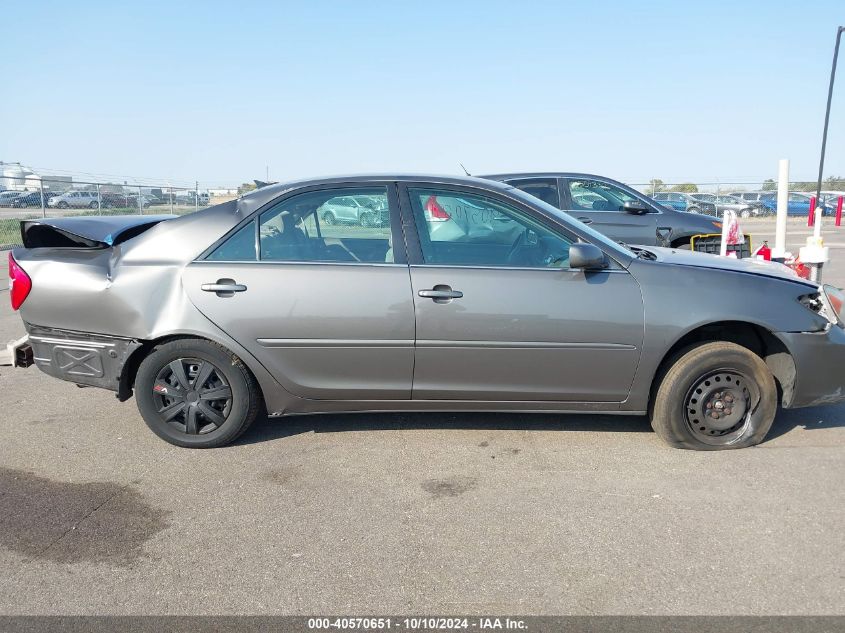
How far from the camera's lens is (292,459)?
166 inches

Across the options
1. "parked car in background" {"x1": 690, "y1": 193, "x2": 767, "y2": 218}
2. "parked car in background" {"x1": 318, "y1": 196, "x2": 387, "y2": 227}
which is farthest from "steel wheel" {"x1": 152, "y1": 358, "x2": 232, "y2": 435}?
Answer: "parked car in background" {"x1": 690, "y1": 193, "x2": 767, "y2": 218}

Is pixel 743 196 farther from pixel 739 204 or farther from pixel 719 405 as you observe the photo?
pixel 719 405

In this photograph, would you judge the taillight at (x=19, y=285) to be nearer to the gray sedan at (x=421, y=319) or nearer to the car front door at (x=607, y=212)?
the gray sedan at (x=421, y=319)

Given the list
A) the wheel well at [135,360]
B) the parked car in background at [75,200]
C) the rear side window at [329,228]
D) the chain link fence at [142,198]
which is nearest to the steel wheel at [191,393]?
the wheel well at [135,360]

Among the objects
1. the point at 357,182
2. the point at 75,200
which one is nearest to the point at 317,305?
the point at 357,182

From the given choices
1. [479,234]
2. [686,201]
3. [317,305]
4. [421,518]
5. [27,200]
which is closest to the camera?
[421,518]

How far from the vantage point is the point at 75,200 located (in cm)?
2241

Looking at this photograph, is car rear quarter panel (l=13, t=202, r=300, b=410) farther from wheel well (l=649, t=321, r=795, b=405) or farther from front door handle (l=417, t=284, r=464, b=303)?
wheel well (l=649, t=321, r=795, b=405)

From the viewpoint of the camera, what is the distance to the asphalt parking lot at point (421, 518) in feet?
9.37

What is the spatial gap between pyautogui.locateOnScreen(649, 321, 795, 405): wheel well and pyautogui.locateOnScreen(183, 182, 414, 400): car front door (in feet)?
5.06

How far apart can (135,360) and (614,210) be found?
22.5ft

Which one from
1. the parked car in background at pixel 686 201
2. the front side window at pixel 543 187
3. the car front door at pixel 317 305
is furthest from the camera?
the parked car in background at pixel 686 201

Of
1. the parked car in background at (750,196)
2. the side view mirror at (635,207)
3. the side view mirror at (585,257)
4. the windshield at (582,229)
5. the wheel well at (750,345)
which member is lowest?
the wheel well at (750,345)

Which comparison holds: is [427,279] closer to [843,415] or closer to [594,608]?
[594,608]
